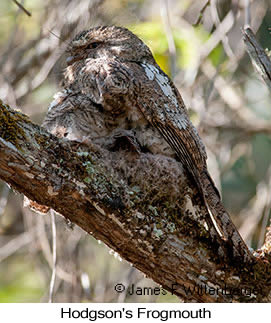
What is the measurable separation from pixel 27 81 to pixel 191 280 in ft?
9.12

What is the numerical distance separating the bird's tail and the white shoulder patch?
1.60 ft

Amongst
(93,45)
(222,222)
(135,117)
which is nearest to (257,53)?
(135,117)

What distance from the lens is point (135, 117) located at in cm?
250

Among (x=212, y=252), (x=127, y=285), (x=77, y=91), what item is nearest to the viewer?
(x=212, y=252)

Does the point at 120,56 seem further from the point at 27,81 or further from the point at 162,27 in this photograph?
the point at 27,81

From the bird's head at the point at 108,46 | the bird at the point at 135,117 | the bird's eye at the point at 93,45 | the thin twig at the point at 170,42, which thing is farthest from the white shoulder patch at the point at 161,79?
the thin twig at the point at 170,42

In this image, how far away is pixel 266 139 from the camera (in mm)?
5992

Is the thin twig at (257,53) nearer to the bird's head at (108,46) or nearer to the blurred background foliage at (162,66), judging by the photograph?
the blurred background foliage at (162,66)

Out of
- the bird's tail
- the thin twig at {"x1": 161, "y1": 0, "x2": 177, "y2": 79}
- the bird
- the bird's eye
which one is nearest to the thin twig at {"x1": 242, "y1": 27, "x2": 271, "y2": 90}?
the bird

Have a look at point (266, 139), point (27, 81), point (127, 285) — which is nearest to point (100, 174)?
point (127, 285)

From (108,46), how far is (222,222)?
1.29 metres

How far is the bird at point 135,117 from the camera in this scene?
2445 millimetres

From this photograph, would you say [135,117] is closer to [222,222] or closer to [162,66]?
[222,222]

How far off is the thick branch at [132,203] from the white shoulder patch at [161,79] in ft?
1.30
